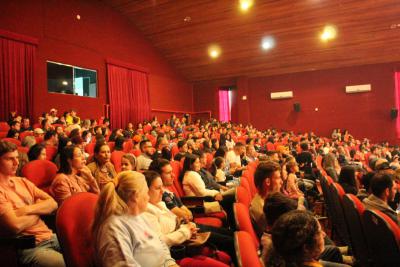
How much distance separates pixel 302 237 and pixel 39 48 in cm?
956

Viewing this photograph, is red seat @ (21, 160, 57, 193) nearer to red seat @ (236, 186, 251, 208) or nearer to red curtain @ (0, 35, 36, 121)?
red seat @ (236, 186, 251, 208)

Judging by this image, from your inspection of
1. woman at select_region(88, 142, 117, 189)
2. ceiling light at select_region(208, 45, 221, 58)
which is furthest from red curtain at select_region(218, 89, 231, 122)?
woman at select_region(88, 142, 117, 189)

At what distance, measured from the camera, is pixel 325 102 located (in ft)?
46.0

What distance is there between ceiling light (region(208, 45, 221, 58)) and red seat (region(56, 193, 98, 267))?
37.2ft

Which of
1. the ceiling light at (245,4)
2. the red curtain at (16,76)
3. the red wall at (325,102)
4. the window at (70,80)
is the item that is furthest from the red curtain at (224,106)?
the red curtain at (16,76)

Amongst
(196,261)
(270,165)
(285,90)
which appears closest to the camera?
(196,261)

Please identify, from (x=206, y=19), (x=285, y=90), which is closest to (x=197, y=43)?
(x=206, y=19)

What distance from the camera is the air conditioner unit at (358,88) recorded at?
43.3 feet

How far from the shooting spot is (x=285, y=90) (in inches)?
574

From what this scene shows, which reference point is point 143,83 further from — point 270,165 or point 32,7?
point 270,165

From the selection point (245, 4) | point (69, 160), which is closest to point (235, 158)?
point (69, 160)

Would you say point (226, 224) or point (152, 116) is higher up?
point (152, 116)

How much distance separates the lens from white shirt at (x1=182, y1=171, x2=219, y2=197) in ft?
11.0

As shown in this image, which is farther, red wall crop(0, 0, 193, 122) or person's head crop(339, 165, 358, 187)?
red wall crop(0, 0, 193, 122)
